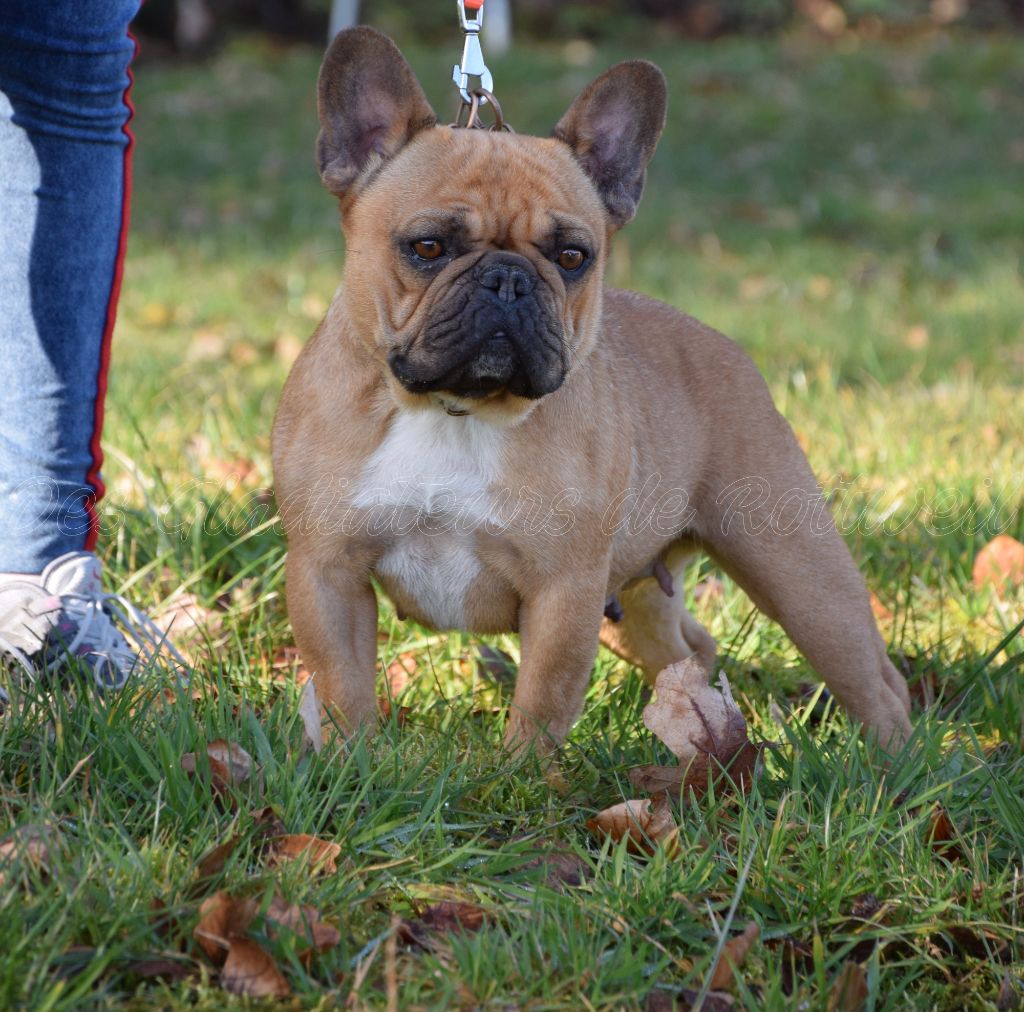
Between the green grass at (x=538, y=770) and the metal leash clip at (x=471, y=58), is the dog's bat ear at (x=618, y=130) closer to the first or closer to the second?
the metal leash clip at (x=471, y=58)

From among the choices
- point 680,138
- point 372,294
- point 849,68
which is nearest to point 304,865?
point 372,294

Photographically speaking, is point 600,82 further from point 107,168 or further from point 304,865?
point 304,865

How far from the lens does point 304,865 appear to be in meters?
2.07

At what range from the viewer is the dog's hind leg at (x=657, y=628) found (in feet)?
11.4

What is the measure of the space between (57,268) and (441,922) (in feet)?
5.69

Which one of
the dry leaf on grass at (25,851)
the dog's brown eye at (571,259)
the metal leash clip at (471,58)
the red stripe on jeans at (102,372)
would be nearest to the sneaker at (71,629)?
the red stripe on jeans at (102,372)

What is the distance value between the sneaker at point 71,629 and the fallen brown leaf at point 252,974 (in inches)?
35.9

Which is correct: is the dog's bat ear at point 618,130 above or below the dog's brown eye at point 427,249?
above

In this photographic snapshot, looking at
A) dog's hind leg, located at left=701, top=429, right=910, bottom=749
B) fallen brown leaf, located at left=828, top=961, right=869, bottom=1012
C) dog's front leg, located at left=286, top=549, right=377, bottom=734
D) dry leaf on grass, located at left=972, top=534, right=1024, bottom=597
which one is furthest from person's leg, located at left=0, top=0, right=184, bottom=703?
dry leaf on grass, located at left=972, top=534, right=1024, bottom=597

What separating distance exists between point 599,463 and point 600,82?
914 millimetres

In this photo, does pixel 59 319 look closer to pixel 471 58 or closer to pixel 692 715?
pixel 471 58

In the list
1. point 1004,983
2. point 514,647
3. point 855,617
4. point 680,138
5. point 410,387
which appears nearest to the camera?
point 1004,983

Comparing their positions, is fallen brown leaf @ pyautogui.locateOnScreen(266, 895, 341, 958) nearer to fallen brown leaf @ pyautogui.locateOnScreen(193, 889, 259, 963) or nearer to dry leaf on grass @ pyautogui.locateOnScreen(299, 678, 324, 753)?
fallen brown leaf @ pyautogui.locateOnScreen(193, 889, 259, 963)

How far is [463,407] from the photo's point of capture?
110 inches
